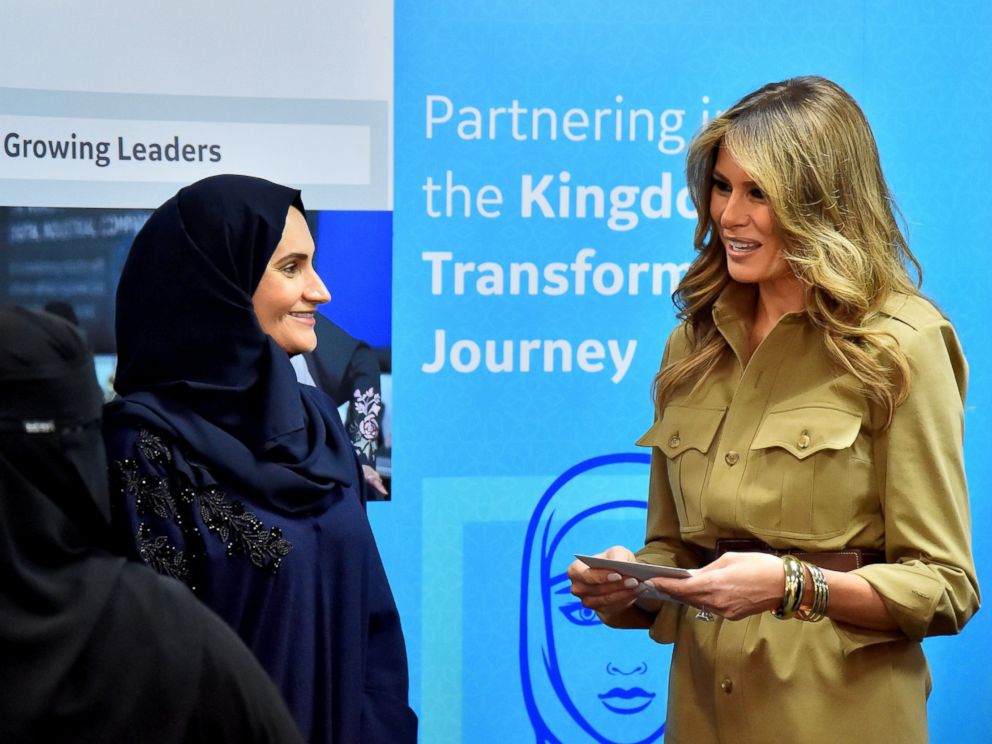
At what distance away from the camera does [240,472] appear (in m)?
2.18

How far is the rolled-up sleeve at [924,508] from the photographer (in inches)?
82.1

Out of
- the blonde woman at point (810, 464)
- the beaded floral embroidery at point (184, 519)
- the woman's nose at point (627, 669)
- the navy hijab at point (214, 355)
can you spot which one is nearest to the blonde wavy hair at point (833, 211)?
the blonde woman at point (810, 464)

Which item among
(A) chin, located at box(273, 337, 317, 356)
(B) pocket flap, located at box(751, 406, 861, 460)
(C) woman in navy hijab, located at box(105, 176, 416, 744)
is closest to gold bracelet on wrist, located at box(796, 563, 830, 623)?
(B) pocket flap, located at box(751, 406, 861, 460)

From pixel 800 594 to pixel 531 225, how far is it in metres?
1.60

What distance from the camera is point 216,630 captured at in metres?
1.27

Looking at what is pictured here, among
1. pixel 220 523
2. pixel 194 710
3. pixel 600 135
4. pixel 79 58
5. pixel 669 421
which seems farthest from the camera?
pixel 600 135

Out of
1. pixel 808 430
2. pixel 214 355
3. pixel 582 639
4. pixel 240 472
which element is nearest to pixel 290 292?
pixel 214 355

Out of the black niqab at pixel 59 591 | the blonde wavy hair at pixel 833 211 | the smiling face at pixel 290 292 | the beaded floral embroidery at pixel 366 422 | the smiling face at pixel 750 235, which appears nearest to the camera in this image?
the black niqab at pixel 59 591

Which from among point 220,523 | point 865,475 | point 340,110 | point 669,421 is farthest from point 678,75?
point 220,523

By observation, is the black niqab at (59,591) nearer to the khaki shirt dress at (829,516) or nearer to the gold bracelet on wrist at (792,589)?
the gold bracelet on wrist at (792,589)

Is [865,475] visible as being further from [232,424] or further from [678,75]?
[678,75]

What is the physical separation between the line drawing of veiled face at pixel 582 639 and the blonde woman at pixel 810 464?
1.08 m

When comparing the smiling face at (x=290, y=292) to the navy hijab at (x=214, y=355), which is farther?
the smiling face at (x=290, y=292)

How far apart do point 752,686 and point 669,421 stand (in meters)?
0.51
